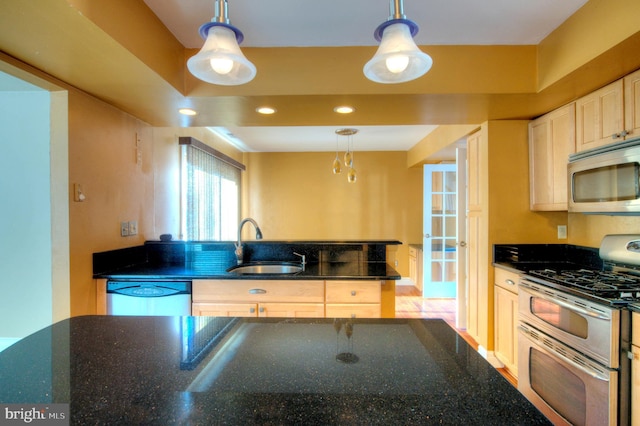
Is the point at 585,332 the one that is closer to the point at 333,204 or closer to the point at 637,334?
the point at 637,334

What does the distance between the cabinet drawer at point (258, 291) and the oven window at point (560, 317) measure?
1330 mm

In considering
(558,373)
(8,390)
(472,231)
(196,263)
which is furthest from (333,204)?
(8,390)

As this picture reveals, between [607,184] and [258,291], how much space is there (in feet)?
7.16

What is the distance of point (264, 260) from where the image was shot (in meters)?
2.55

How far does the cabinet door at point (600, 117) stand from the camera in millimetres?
1719

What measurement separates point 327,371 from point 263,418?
8.9 inches

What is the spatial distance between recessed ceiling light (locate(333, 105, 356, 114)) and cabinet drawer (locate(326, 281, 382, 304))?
122 cm

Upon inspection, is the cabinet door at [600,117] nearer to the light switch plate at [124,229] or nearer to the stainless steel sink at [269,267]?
the stainless steel sink at [269,267]

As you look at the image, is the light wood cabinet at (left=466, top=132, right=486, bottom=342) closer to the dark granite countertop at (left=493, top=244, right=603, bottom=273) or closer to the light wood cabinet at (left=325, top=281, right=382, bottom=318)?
the dark granite countertop at (left=493, top=244, right=603, bottom=273)

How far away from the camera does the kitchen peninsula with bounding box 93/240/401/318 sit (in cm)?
205

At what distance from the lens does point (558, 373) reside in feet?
5.42

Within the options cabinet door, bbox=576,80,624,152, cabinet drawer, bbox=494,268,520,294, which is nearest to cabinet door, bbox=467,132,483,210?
cabinet drawer, bbox=494,268,520,294

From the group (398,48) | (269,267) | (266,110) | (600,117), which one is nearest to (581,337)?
(600,117)

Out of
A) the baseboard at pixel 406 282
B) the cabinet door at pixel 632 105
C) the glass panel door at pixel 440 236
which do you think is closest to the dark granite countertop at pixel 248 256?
the cabinet door at pixel 632 105
